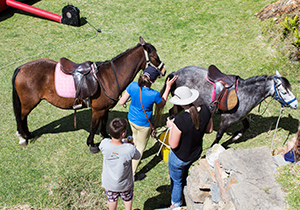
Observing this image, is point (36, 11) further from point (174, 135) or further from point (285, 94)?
point (285, 94)

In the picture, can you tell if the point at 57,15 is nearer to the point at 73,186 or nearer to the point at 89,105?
the point at 89,105

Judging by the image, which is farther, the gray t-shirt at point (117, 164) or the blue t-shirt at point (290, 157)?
the blue t-shirt at point (290, 157)

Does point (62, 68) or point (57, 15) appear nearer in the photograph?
point (62, 68)

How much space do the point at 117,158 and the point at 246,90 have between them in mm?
2976

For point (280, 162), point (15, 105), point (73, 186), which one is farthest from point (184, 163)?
point (15, 105)

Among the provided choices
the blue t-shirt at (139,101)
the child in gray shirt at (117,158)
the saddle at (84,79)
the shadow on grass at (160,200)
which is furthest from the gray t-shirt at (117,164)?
the saddle at (84,79)

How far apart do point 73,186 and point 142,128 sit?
160 cm

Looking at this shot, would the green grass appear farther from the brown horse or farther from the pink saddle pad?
the pink saddle pad

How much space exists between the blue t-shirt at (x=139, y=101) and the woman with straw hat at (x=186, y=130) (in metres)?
0.63

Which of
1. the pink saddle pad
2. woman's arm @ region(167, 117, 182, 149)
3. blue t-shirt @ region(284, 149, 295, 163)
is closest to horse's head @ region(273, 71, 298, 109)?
blue t-shirt @ region(284, 149, 295, 163)

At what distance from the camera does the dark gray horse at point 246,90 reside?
15.0ft

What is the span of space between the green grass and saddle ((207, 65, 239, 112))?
1.06 meters

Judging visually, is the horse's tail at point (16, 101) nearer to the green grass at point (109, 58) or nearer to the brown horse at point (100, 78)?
the brown horse at point (100, 78)

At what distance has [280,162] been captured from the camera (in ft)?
10.2
